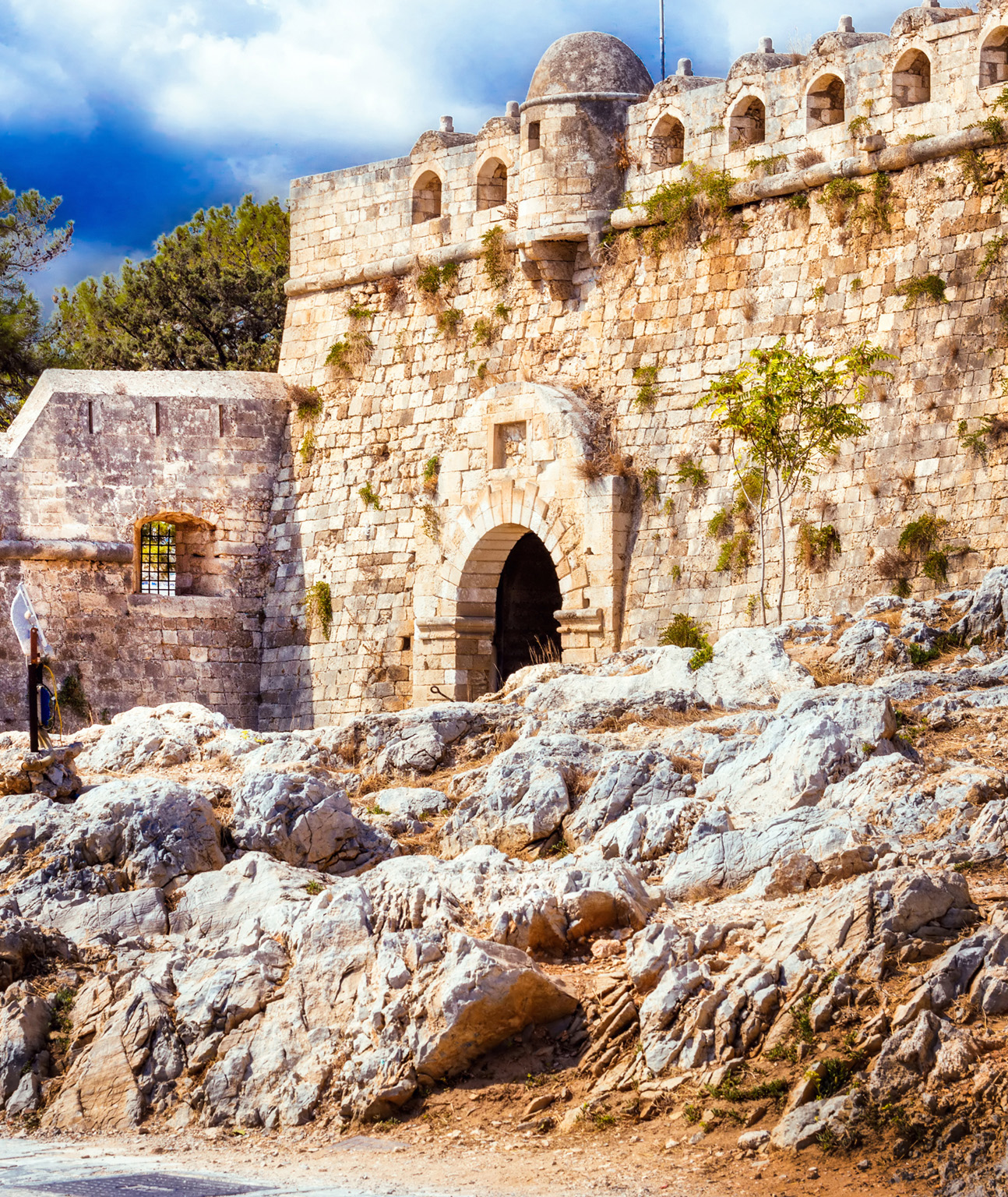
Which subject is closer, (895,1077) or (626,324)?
(895,1077)

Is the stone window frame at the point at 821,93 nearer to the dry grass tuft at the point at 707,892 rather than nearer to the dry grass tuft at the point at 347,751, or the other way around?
the dry grass tuft at the point at 347,751

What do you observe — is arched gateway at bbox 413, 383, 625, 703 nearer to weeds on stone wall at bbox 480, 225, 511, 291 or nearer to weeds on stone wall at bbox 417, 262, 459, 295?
weeds on stone wall at bbox 480, 225, 511, 291

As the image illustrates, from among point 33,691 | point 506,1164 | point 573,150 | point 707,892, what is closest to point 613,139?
point 573,150

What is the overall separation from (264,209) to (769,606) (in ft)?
63.1

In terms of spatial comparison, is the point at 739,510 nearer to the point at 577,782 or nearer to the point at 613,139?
the point at 613,139

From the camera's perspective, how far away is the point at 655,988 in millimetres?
8039

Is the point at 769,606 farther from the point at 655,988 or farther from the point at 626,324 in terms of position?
the point at 655,988

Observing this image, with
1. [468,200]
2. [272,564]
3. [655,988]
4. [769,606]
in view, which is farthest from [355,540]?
[655,988]

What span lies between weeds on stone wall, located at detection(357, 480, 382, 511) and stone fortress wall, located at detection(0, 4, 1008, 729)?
30 mm

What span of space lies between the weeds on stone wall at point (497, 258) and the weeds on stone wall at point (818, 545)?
16.5 ft

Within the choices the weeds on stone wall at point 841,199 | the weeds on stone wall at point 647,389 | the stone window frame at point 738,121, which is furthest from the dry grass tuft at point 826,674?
the stone window frame at point 738,121

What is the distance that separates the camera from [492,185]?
1994cm

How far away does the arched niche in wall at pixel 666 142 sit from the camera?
18312 mm

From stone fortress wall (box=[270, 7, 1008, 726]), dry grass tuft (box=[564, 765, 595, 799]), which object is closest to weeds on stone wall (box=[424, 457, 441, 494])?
stone fortress wall (box=[270, 7, 1008, 726])
